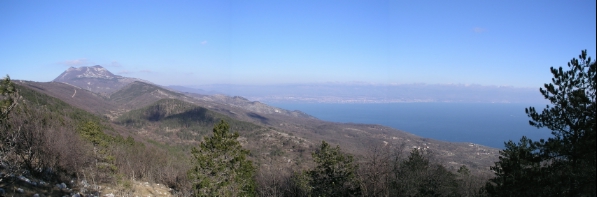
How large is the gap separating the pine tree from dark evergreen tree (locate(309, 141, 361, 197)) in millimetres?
4380

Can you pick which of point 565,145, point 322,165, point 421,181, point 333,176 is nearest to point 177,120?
point 322,165

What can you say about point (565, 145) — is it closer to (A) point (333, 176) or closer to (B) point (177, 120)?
(A) point (333, 176)

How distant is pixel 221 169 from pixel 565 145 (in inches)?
561

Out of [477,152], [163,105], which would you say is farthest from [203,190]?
[163,105]

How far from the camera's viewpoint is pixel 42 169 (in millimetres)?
12055

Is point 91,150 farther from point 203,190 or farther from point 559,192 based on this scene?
point 559,192

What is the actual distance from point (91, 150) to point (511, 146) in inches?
1093

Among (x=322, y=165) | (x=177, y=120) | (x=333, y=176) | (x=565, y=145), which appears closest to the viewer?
(x=565, y=145)

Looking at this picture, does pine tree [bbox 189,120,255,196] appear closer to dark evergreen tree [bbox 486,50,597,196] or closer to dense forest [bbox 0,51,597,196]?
dense forest [bbox 0,51,597,196]

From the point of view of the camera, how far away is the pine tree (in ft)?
50.6

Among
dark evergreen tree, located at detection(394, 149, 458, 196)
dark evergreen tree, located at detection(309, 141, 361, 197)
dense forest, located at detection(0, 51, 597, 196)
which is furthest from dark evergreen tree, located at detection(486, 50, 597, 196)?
dark evergreen tree, located at detection(309, 141, 361, 197)

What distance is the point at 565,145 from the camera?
7.35 metres

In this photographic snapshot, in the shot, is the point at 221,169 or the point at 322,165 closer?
the point at 221,169

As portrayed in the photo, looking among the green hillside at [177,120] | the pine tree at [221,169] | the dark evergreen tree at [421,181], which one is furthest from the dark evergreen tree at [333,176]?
the green hillside at [177,120]
